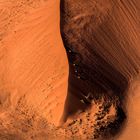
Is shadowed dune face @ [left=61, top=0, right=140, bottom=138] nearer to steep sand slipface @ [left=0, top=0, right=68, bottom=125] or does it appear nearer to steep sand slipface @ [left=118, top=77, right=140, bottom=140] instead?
steep sand slipface @ [left=118, top=77, right=140, bottom=140]

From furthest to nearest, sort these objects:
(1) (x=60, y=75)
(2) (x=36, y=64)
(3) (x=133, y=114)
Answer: (2) (x=36, y=64) → (1) (x=60, y=75) → (3) (x=133, y=114)

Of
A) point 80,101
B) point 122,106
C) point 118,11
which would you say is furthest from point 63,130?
point 118,11

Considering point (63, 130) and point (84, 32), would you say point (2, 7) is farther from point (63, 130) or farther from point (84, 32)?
point (63, 130)

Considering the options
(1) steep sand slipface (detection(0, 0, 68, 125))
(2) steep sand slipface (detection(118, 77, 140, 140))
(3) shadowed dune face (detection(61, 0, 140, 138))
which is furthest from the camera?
(1) steep sand slipface (detection(0, 0, 68, 125))

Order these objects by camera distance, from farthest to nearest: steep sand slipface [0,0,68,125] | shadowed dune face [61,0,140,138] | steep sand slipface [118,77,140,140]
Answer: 1. steep sand slipface [0,0,68,125]
2. steep sand slipface [118,77,140,140]
3. shadowed dune face [61,0,140,138]

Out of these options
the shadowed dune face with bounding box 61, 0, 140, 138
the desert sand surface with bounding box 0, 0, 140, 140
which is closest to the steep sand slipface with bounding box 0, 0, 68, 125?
the desert sand surface with bounding box 0, 0, 140, 140

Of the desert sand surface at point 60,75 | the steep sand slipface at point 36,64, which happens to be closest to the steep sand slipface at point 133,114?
the desert sand surface at point 60,75

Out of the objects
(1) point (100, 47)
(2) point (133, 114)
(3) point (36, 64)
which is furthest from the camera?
(3) point (36, 64)

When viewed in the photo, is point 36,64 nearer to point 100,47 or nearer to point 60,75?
point 60,75

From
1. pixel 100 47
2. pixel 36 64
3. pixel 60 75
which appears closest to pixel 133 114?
pixel 100 47
